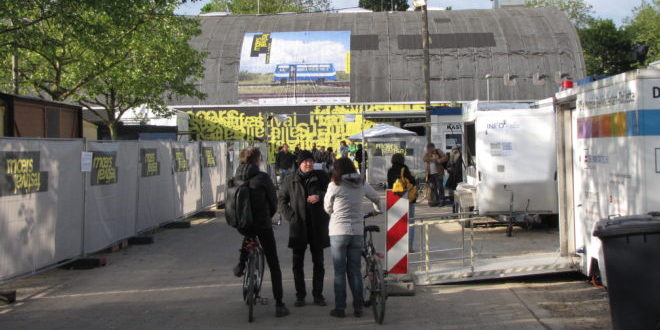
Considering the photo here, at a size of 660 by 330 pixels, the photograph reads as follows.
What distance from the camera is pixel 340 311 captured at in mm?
7719

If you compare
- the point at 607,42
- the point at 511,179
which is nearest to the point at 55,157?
→ the point at 511,179

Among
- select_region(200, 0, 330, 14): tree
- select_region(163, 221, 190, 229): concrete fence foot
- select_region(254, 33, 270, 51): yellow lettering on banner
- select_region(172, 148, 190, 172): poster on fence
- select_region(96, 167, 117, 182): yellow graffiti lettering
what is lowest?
select_region(163, 221, 190, 229): concrete fence foot

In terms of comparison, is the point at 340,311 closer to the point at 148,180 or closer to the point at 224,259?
the point at 224,259

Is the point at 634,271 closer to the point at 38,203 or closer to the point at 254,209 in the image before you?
the point at 254,209

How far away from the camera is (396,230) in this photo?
9227mm

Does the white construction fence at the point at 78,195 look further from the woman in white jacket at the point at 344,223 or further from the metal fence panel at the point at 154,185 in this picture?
the woman in white jacket at the point at 344,223

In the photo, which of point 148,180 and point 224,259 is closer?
point 224,259

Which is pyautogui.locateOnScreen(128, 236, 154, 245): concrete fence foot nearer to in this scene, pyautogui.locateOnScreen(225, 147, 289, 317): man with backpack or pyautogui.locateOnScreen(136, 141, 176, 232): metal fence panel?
pyautogui.locateOnScreen(136, 141, 176, 232): metal fence panel

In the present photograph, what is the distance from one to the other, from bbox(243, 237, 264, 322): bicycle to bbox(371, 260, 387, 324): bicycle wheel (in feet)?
4.18

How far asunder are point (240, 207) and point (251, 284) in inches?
32.3

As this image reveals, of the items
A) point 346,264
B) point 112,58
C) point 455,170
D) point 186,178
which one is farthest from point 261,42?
point 346,264

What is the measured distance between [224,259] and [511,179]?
588cm

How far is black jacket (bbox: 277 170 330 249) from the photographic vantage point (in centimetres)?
805

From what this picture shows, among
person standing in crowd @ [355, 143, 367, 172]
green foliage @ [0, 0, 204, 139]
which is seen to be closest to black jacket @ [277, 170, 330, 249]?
green foliage @ [0, 0, 204, 139]
